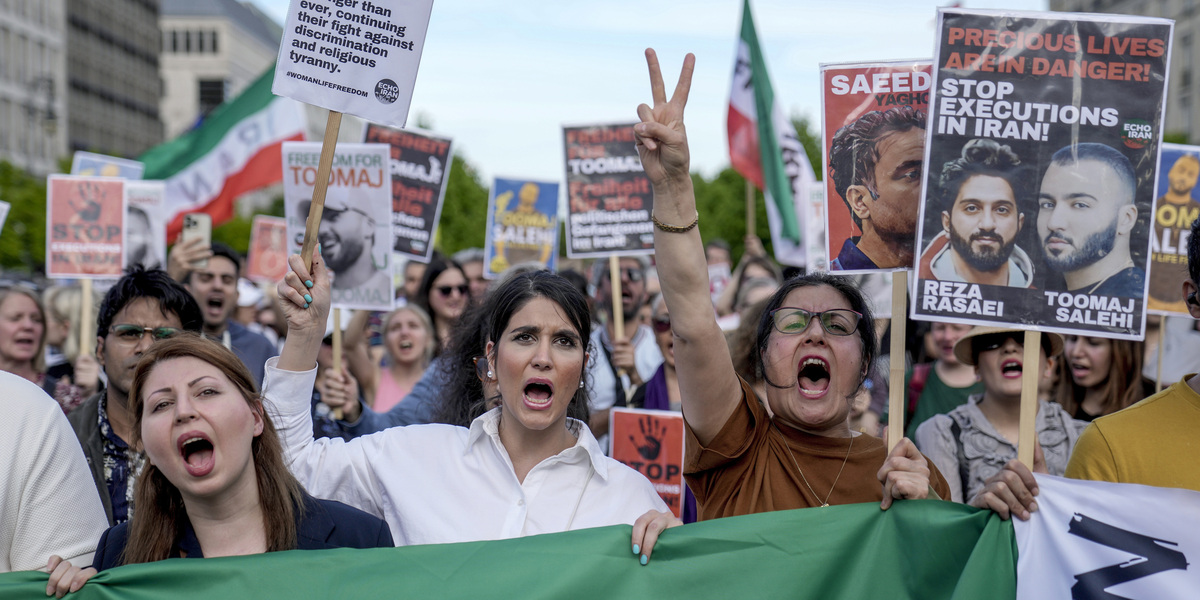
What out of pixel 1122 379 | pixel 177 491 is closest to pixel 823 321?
pixel 177 491

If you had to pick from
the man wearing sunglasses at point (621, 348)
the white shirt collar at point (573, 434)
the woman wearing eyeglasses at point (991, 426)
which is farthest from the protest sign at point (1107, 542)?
the man wearing sunglasses at point (621, 348)

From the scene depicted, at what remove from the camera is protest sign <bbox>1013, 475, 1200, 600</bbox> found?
284cm

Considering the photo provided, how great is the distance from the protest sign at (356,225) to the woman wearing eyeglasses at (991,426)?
8.97 feet

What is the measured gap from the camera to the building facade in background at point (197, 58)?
299 ft

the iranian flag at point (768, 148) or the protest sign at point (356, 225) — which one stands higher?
the iranian flag at point (768, 148)

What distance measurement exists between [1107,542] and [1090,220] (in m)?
0.88

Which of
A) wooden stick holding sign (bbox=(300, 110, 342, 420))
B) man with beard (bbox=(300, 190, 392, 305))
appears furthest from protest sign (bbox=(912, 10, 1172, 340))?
man with beard (bbox=(300, 190, 392, 305))

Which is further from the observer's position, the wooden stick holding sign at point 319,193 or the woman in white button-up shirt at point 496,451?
the wooden stick holding sign at point 319,193

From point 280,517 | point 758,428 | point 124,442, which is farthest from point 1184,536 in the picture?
point 124,442

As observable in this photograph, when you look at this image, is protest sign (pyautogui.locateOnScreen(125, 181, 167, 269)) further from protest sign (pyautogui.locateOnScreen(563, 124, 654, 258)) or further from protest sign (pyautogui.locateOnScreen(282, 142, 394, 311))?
protest sign (pyautogui.locateOnScreen(563, 124, 654, 258))

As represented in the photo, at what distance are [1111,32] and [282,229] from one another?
8777 millimetres

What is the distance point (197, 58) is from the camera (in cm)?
9244

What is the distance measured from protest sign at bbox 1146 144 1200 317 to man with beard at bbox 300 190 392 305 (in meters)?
3.79

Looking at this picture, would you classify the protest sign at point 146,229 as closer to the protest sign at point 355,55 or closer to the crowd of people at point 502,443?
the crowd of people at point 502,443
